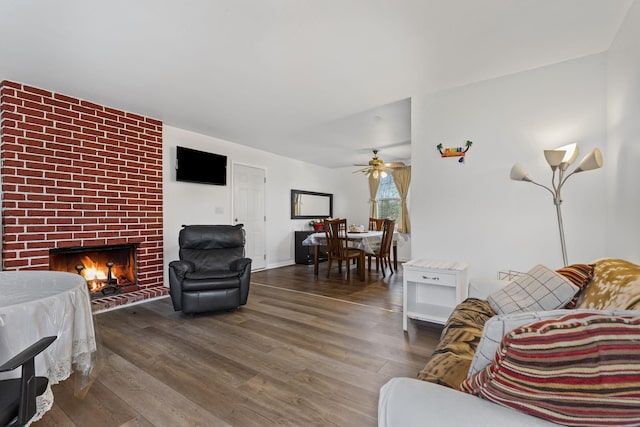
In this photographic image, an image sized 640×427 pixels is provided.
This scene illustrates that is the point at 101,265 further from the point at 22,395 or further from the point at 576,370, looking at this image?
the point at 576,370

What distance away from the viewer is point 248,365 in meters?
2.06

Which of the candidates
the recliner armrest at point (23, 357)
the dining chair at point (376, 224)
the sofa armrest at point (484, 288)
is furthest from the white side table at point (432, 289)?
the dining chair at point (376, 224)

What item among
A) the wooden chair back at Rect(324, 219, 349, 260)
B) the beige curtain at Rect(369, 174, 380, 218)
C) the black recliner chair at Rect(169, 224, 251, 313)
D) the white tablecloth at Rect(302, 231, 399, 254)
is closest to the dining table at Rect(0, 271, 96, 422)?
the black recliner chair at Rect(169, 224, 251, 313)

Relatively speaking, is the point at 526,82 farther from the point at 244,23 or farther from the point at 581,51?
the point at 244,23

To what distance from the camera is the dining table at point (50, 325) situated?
3.63ft

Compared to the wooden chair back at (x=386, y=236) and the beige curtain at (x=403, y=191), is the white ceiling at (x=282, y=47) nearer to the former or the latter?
the wooden chair back at (x=386, y=236)

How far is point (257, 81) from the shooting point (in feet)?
9.05

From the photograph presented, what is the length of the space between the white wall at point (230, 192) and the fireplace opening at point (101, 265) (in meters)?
0.45

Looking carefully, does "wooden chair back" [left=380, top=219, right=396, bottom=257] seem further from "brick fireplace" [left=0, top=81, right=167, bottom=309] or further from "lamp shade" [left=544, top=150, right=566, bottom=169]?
"brick fireplace" [left=0, top=81, right=167, bottom=309]

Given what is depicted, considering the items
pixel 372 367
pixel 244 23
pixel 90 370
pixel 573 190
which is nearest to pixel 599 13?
pixel 573 190

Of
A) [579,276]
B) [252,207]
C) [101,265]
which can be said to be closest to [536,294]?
[579,276]

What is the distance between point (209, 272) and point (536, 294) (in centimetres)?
302

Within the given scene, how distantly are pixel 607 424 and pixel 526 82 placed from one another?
9.62ft

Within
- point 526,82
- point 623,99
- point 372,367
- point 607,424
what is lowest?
point 372,367
